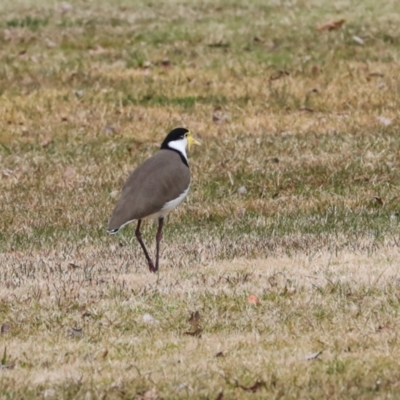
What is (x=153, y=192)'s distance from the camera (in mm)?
8828

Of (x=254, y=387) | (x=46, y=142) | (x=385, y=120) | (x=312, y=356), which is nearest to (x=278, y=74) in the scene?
(x=385, y=120)

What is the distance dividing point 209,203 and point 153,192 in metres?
3.39

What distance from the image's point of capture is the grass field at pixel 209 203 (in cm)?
659

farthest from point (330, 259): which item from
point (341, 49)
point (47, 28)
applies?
point (47, 28)

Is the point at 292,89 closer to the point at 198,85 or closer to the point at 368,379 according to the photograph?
the point at 198,85

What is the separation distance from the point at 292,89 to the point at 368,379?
11.7 metres

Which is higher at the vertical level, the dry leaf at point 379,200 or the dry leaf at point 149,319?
the dry leaf at point 149,319

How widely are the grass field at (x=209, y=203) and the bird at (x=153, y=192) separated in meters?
0.42

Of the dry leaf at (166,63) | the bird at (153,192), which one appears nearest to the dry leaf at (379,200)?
the bird at (153,192)

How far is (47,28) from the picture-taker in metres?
22.8

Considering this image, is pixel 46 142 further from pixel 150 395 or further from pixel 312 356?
pixel 150 395

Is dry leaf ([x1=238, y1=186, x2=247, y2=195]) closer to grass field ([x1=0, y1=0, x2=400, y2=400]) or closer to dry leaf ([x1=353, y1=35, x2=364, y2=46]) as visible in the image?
grass field ([x1=0, y1=0, x2=400, y2=400])

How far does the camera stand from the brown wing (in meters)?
8.73

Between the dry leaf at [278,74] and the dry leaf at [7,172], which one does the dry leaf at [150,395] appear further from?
the dry leaf at [278,74]
